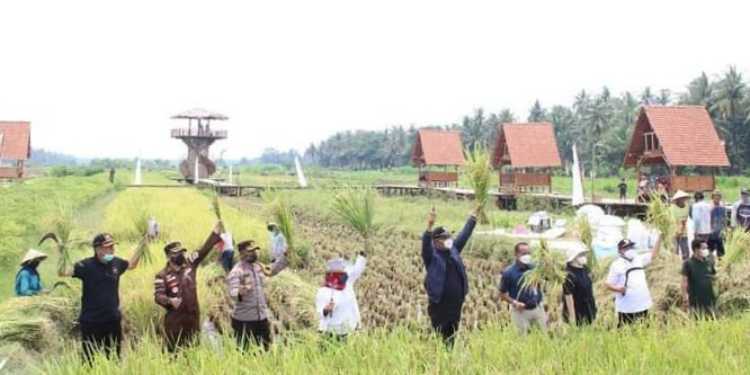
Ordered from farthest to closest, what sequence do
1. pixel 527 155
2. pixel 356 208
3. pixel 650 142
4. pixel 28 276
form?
pixel 527 155 → pixel 650 142 → pixel 356 208 → pixel 28 276

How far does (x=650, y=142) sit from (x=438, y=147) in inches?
534

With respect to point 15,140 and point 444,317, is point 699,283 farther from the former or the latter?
point 15,140

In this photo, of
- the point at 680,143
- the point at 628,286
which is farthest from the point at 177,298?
the point at 680,143

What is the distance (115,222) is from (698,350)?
12402 millimetres

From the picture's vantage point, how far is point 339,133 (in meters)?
98.9

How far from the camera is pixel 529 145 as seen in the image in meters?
26.7

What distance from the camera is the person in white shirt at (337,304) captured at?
526 centimetres

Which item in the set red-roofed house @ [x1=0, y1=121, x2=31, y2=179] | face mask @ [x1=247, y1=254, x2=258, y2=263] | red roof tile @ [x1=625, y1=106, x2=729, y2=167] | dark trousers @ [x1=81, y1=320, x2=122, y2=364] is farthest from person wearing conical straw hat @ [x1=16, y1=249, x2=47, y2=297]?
red-roofed house @ [x1=0, y1=121, x2=31, y2=179]

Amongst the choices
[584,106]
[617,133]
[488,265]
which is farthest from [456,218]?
[584,106]

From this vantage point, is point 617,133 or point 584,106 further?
point 584,106

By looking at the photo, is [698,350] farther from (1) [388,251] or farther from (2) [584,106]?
(2) [584,106]

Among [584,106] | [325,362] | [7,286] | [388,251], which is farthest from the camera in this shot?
[584,106]

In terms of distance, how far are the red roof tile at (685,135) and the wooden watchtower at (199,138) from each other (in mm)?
28360

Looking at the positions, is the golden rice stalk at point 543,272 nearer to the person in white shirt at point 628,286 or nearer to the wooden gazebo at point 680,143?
the person in white shirt at point 628,286
